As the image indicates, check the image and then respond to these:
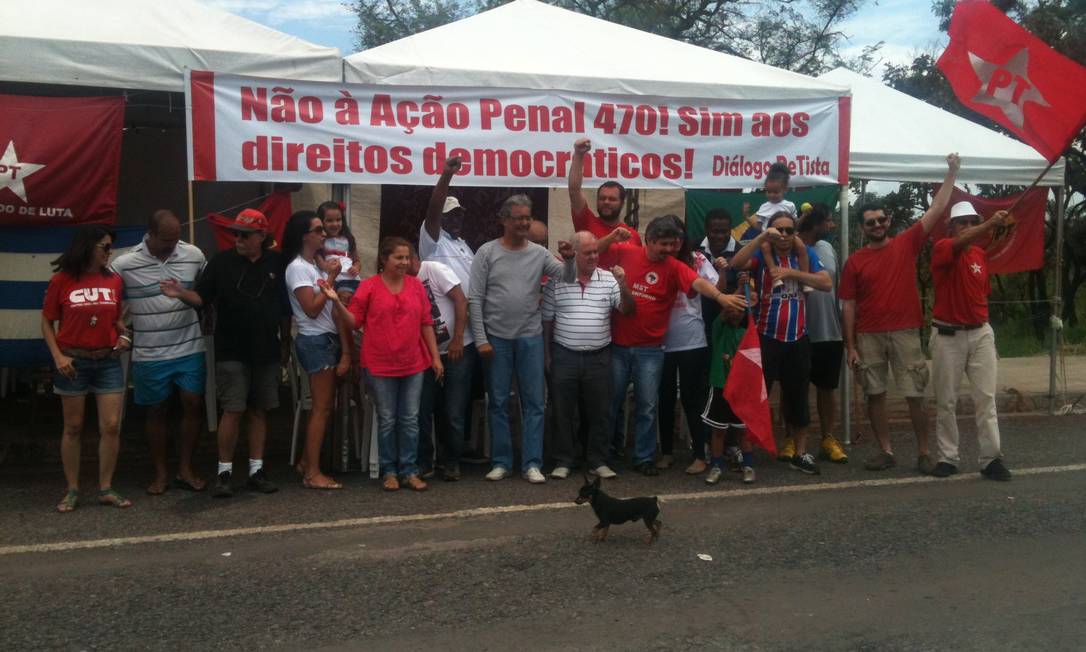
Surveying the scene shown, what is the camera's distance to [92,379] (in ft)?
19.5

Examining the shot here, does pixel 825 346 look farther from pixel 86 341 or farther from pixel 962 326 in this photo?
pixel 86 341

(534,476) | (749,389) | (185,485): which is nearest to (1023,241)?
(749,389)

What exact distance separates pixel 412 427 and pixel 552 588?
216 centimetres

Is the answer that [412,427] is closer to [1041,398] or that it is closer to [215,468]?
[215,468]

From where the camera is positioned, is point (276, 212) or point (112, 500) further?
point (276, 212)

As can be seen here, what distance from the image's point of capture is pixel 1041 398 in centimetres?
1016

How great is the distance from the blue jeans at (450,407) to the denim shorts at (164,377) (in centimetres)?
146

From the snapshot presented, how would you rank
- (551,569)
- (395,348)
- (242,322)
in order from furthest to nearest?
(395,348)
(242,322)
(551,569)

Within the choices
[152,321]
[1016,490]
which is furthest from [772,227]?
[152,321]

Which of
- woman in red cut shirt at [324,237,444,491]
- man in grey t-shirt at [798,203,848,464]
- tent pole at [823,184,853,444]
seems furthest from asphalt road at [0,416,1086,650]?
tent pole at [823,184,853,444]

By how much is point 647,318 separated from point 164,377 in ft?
10.3

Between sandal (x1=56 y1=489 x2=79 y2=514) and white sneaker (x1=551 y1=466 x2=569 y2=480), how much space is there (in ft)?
9.81

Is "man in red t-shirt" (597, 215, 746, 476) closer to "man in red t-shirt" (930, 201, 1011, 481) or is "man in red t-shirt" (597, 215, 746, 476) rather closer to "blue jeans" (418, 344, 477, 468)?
"blue jeans" (418, 344, 477, 468)

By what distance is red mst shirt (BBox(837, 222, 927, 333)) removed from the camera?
7.12m
